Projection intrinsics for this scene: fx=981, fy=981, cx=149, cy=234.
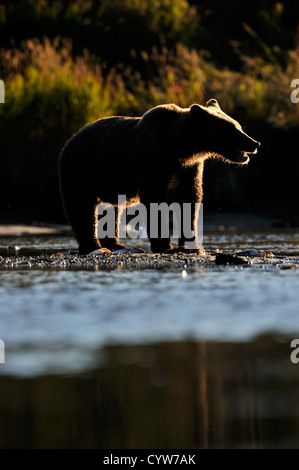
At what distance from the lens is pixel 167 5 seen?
19.0m

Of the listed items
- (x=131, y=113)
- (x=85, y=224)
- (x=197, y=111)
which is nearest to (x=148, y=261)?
(x=85, y=224)

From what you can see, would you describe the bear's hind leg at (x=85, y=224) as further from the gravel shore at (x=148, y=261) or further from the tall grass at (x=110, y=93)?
the tall grass at (x=110, y=93)

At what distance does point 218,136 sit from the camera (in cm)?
791

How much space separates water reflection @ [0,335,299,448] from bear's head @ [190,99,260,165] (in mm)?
4397

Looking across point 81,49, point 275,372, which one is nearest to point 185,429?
point 275,372

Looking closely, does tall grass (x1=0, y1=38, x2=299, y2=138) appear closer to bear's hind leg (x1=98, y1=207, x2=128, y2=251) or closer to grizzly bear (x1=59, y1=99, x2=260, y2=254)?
bear's hind leg (x1=98, y1=207, x2=128, y2=251)

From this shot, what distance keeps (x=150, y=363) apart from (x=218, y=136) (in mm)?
4735

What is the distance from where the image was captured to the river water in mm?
2561

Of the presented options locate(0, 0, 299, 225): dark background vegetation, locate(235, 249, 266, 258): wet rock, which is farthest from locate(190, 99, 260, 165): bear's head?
locate(0, 0, 299, 225): dark background vegetation

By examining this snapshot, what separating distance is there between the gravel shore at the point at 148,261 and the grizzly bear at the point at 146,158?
34 centimetres

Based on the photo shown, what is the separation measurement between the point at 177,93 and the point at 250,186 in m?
1.89

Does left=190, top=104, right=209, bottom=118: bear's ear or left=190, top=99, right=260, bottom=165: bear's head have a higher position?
left=190, top=104, right=209, bottom=118: bear's ear

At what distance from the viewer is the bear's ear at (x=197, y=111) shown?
7742 millimetres
